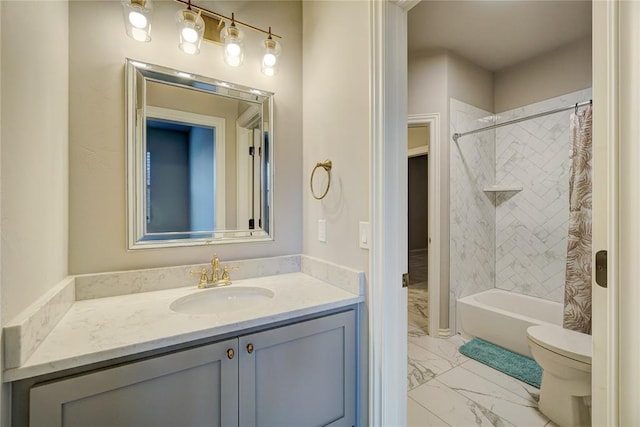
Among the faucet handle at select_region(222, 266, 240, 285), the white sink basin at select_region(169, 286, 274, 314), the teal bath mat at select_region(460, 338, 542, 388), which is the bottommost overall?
the teal bath mat at select_region(460, 338, 542, 388)

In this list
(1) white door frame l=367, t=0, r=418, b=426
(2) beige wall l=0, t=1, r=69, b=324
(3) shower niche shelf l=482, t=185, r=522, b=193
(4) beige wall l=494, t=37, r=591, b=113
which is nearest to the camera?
(2) beige wall l=0, t=1, r=69, b=324

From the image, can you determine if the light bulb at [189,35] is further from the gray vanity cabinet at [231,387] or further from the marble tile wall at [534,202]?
the marble tile wall at [534,202]

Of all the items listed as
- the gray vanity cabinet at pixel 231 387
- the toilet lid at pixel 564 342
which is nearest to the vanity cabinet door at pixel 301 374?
A: the gray vanity cabinet at pixel 231 387

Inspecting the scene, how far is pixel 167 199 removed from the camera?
1.45 meters

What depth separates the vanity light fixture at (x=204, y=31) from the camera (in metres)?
1.29

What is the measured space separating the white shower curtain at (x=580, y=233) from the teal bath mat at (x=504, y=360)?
409mm

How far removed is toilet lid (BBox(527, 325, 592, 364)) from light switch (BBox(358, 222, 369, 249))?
1.26 metres

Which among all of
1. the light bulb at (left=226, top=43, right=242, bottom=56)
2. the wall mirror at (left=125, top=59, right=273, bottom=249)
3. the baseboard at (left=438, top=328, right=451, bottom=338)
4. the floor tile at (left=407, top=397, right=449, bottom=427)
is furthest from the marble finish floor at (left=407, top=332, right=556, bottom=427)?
the light bulb at (left=226, top=43, right=242, bottom=56)

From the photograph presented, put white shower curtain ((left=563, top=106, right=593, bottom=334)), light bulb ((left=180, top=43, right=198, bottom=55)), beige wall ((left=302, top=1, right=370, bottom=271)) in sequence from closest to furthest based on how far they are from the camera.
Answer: beige wall ((left=302, top=1, right=370, bottom=271)), light bulb ((left=180, top=43, right=198, bottom=55)), white shower curtain ((left=563, top=106, right=593, bottom=334))

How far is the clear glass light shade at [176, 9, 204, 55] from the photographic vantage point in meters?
1.37

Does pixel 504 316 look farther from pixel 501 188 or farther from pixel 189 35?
pixel 189 35

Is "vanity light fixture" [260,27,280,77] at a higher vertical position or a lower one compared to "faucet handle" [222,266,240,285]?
higher

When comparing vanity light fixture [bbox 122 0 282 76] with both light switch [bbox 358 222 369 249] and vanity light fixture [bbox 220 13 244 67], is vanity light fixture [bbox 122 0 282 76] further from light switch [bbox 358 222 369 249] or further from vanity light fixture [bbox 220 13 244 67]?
light switch [bbox 358 222 369 249]

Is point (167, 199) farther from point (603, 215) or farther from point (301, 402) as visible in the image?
point (603, 215)
